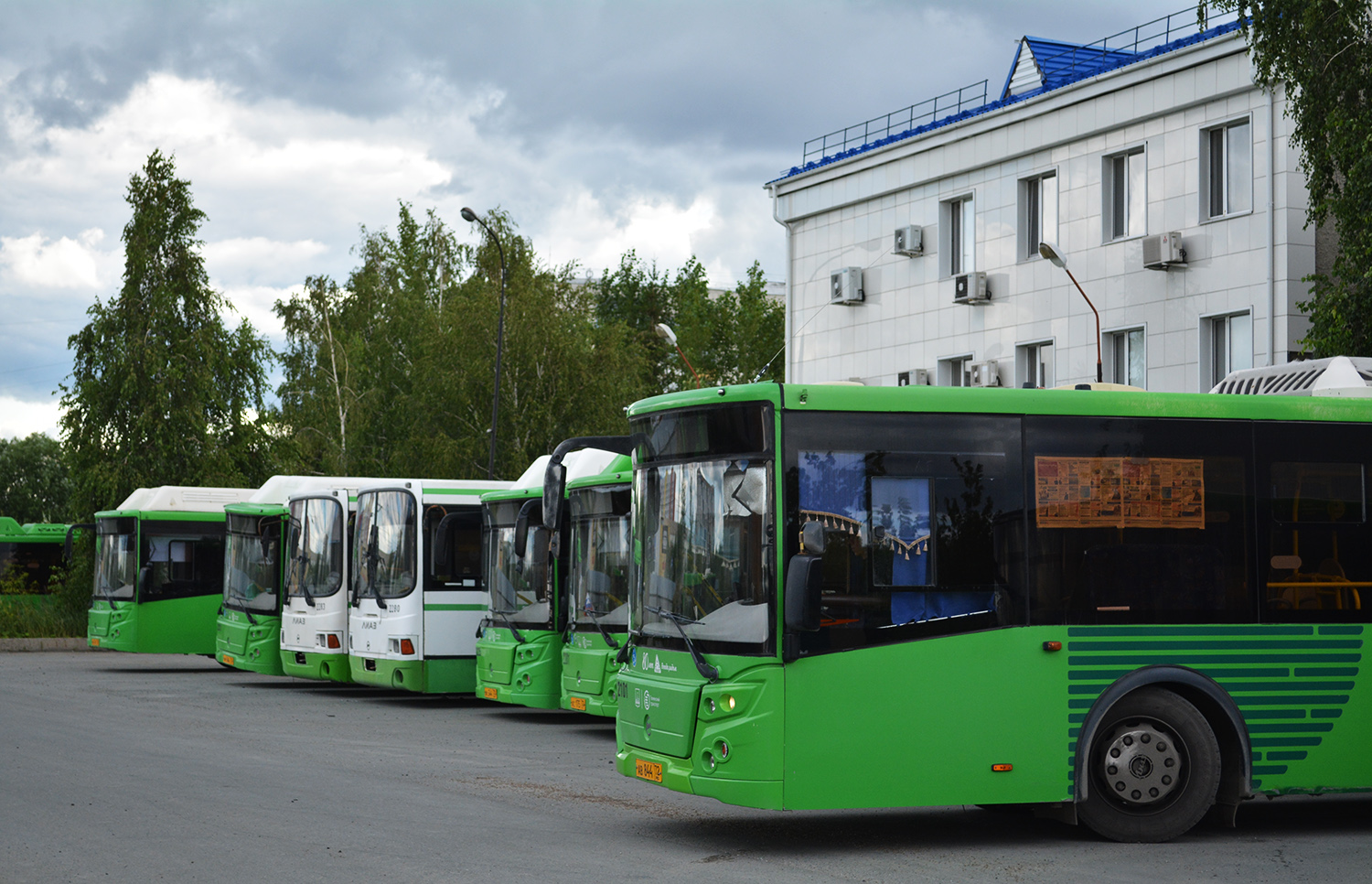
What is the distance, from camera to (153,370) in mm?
40219

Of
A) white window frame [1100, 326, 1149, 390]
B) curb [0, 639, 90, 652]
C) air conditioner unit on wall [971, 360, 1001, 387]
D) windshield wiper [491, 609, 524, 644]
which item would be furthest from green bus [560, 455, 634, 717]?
curb [0, 639, 90, 652]

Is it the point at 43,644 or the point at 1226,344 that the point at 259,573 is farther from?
the point at 1226,344

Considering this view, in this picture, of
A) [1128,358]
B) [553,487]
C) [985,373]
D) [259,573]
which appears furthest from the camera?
[985,373]

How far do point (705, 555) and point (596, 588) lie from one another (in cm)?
778

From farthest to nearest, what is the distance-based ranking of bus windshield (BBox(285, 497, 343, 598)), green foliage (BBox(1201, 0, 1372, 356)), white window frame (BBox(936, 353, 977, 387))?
white window frame (BBox(936, 353, 977, 387)) < bus windshield (BBox(285, 497, 343, 598)) < green foliage (BBox(1201, 0, 1372, 356))

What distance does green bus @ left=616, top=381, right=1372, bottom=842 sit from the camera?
32.0 ft

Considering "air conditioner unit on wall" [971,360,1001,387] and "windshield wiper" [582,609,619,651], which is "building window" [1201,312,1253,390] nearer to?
"air conditioner unit on wall" [971,360,1001,387]

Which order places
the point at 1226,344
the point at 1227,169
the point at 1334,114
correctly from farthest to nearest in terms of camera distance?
the point at 1226,344 < the point at 1227,169 < the point at 1334,114

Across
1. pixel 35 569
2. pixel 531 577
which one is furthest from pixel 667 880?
pixel 35 569

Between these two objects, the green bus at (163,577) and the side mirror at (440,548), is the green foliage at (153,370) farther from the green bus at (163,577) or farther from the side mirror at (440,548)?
the side mirror at (440,548)

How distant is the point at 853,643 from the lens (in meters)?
9.78

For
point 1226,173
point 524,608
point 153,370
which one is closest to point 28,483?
point 153,370

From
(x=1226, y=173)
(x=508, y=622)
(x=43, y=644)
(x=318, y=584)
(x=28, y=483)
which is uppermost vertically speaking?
(x=1226, y=173)

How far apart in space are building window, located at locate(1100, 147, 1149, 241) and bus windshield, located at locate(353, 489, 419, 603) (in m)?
15.3
